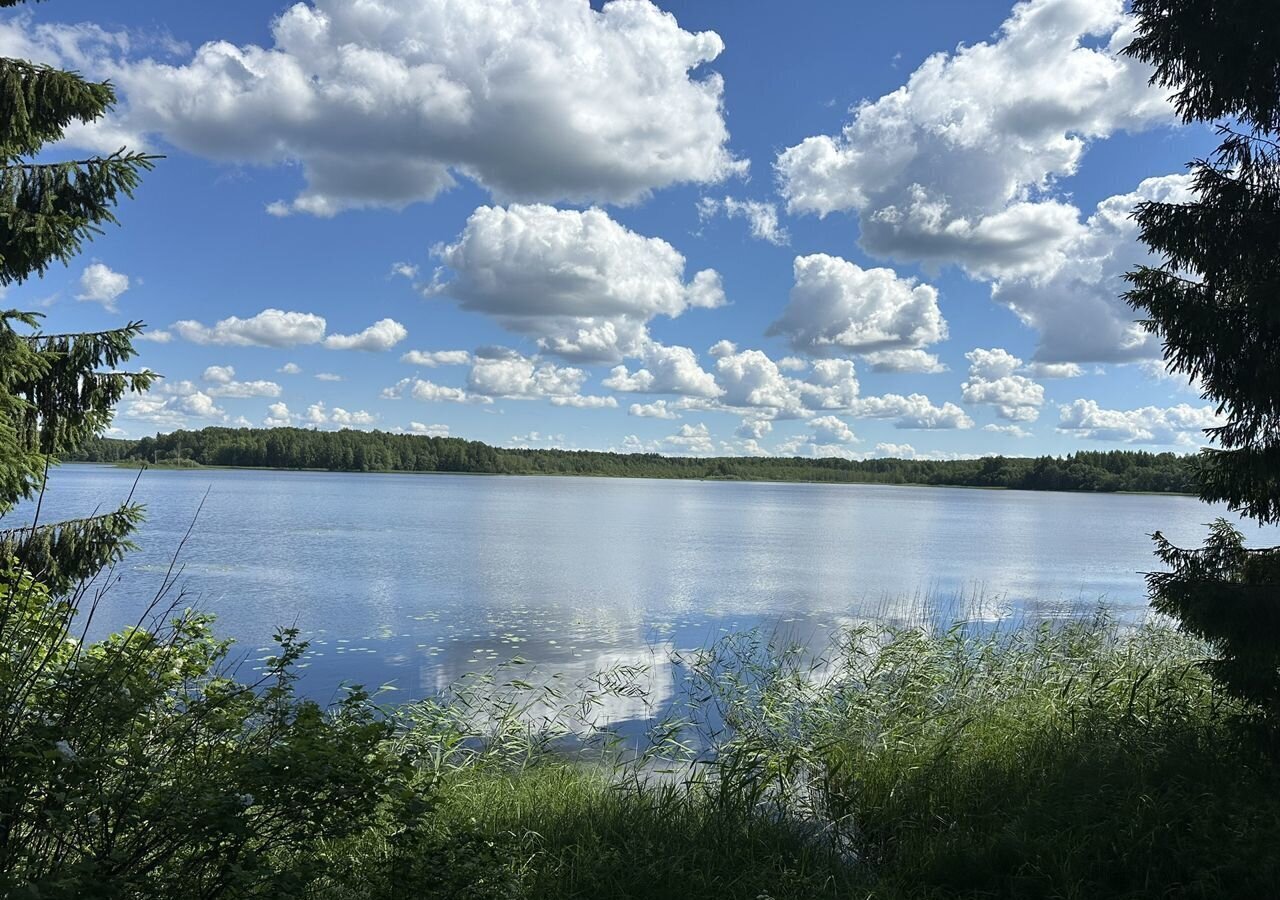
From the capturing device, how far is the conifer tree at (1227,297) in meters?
5.42

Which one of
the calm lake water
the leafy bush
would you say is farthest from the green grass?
the calm lake water

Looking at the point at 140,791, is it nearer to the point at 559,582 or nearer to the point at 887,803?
the point at 887,803

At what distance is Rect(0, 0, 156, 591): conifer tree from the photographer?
6.20 metres

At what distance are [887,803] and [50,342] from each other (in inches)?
302

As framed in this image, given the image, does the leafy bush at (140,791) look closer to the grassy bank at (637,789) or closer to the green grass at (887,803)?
the grassy bank at (637,789)

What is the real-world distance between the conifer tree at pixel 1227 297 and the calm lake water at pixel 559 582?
256 inches

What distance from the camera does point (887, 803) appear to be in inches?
236

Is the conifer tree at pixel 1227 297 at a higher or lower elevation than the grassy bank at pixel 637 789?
higher

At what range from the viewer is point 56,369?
6996 millimetres

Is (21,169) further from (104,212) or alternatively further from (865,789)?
(865,789)

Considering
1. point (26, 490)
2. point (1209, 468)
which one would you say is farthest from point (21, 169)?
point (1209, 468)

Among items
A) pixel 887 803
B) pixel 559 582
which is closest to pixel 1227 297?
pixel 887 803

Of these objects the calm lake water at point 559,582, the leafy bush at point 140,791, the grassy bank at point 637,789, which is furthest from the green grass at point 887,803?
the calm lake water at point 559,582

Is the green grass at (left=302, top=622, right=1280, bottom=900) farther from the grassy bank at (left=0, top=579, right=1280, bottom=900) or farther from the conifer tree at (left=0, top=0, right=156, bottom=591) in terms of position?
the conifer tree at (left=0, top=0, right=156, bottom=591)
